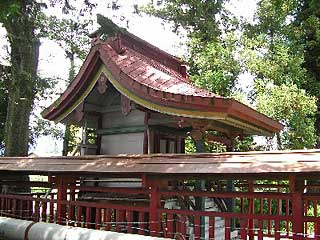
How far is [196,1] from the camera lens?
985cm

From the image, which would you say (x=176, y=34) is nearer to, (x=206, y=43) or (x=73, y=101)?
(x=206, y=43)

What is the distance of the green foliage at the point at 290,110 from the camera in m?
13.9

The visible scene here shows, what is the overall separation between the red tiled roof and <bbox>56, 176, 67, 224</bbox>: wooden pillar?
2.26 meters

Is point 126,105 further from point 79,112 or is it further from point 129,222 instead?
point 129,222

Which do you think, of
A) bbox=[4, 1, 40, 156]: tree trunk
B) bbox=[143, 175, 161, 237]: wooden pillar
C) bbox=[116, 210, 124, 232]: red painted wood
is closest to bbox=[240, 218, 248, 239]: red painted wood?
bbox=[143, 175, 161, 237]: wooden pillar

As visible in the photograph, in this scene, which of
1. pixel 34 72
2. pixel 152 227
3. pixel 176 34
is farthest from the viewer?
pixel 176 34

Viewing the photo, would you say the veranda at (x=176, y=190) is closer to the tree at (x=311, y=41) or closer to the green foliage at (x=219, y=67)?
the green foliage at (x=219, y=67)

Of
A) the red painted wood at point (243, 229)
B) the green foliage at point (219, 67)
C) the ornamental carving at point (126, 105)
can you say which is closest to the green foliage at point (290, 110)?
the green foliage at point (219, 67)

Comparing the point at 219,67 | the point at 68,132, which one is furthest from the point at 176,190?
→ the point at 68,132

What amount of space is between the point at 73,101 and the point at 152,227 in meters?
4.17

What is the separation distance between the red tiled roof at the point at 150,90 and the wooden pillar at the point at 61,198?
2.26 m

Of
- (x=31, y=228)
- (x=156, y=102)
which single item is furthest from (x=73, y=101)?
(x=31, y=228)

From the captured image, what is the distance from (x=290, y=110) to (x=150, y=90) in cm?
773

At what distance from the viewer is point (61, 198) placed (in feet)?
24.2
